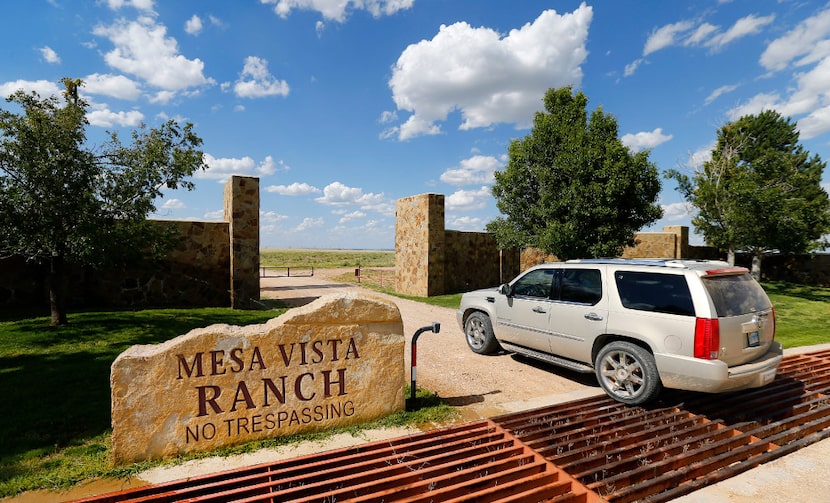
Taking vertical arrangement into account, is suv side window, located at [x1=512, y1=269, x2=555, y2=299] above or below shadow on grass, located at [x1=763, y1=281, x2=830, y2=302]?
above

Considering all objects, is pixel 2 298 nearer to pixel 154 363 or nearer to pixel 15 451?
pixel 15 451

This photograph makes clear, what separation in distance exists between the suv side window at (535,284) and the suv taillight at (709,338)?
219cm

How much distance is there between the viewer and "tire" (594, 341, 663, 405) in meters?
4.79

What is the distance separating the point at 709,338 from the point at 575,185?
9.21 m

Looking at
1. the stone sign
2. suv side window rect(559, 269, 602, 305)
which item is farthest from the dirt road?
suv side window rect(559, 269, 602, 305)

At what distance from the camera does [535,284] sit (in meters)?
6.55

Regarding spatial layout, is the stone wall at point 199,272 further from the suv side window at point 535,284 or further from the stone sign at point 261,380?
the suv side window at point 535,284

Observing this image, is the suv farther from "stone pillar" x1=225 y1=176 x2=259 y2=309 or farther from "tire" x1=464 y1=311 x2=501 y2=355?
"stone pillar" x1=225 y1=176 x2=259 y2=309

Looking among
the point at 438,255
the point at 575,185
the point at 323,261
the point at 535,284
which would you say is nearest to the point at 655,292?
the point at 535,284

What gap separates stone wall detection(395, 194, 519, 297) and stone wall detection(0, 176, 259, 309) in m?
6.47

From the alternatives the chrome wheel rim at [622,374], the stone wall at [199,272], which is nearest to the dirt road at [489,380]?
the chrome wheel rim at [622,374]

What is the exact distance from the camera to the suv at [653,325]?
4375mm

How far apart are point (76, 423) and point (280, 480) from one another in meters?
2.78

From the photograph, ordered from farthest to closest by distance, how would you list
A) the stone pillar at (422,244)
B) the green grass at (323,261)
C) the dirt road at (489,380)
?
the green grass at (323,261), the stone pillar at (422,244), the dirt road at (489,380)
